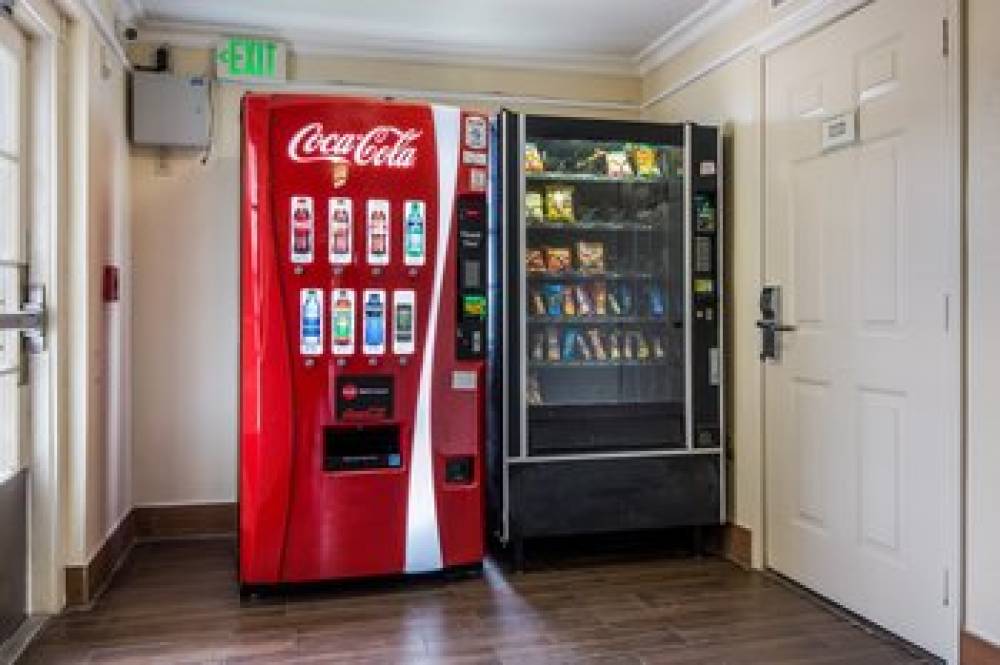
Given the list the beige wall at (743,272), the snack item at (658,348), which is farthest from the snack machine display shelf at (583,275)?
the beige wall at (743,272)

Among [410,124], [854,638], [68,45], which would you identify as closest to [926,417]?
[854,638]

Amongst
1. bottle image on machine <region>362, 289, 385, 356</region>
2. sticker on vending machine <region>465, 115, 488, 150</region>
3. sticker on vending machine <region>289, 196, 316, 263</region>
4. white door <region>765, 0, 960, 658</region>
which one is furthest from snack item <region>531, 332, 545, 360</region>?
sticker on vending machine <region>289, 196, 316, 263</region>

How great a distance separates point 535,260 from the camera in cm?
345

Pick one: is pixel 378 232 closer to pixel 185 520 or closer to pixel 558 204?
pixel 558 204

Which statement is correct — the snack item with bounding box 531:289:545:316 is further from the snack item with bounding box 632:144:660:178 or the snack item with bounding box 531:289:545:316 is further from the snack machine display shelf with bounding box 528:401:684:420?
the snack item with bounding box 632:144:660:178

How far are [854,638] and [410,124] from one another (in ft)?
7.84

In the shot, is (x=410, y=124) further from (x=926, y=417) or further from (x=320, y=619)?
(x=926, y=417)

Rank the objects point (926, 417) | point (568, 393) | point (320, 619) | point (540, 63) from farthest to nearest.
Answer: point (540, 63), point (568, 393), point (320, 619), point (926, 417)

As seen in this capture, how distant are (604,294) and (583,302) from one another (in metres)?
0.11

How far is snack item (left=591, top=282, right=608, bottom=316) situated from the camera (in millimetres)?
3549

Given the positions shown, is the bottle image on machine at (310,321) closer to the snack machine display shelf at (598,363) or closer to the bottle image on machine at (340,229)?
the bottle image on machine at (340,229)

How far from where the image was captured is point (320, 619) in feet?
9.16

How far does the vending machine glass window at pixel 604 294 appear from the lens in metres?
3.43

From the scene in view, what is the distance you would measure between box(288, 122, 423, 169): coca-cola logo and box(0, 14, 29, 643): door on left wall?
2.91 feet
